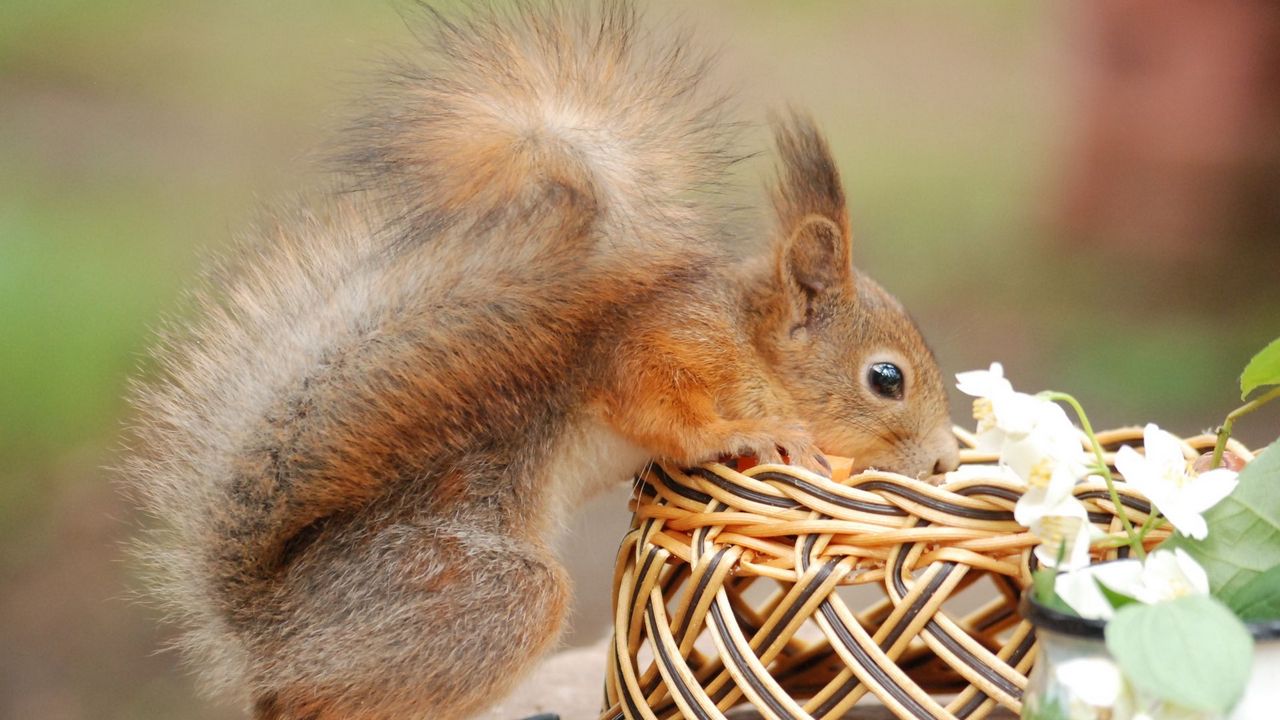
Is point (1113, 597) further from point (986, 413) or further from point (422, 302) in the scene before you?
point (422, 302)

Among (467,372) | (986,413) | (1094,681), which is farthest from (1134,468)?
(467,372)

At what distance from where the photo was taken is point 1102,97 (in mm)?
3279

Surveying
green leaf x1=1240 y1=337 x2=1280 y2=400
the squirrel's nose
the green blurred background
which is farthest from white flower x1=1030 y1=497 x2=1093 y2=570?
the green blurred background

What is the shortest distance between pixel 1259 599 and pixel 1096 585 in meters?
0.15

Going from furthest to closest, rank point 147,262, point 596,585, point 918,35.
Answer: point 918,35, point 596,585, point 147,262

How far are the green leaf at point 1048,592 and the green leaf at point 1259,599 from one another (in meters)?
0.16

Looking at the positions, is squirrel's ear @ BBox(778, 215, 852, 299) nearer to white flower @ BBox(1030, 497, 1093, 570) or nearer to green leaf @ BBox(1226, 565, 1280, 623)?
white flower @ BBox(1030, 497, 1093, 570)

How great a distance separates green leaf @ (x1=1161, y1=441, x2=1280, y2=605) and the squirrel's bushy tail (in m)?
0.72

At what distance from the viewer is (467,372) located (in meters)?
1.38

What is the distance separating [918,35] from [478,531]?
2.35 m

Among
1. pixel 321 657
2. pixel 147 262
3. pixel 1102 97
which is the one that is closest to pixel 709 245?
pixel 321 657

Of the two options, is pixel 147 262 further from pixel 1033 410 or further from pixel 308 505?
pixel 1033 410

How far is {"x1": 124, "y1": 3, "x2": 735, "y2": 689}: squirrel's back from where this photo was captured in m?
1.35

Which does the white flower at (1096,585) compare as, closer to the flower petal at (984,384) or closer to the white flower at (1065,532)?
the white flower at (1065,532)
